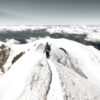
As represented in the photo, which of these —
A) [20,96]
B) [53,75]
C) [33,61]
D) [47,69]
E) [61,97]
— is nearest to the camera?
[61,97]

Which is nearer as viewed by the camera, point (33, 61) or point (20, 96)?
point (20, 96)

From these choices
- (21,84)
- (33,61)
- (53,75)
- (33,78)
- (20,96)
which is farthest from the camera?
(33,61)

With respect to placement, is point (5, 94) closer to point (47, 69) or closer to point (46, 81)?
point (46, 81)

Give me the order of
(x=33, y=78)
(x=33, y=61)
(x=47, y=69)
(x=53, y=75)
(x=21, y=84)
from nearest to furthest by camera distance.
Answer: (x=21, y=84) < (x=33, y=78) < (x=53, y=75) < (x=47, y=69) < (x=33, y=61)

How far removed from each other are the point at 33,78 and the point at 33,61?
5.64m

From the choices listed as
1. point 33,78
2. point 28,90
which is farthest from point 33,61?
point 28,90

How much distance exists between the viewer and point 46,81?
1959 cm

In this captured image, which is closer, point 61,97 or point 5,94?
point 61,97

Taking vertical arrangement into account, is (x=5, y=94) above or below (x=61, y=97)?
below

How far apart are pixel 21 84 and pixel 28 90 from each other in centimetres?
171

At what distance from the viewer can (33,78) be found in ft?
64.9

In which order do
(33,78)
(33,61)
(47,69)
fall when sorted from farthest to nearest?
(33,61) → (47,69) → (33,78)

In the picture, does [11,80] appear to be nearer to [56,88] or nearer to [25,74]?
[25,74]

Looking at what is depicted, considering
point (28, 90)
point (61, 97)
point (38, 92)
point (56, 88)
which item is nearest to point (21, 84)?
point (28, 90)
